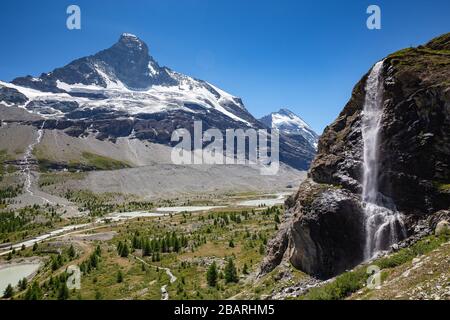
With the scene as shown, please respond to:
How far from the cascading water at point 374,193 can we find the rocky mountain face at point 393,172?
1.37ft

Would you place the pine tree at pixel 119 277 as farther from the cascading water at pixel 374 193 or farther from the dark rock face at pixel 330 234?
the cascading water at pixel 374 193

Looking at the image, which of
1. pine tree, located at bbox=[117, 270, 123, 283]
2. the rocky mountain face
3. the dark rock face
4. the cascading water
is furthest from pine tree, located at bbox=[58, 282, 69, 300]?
the cascading water

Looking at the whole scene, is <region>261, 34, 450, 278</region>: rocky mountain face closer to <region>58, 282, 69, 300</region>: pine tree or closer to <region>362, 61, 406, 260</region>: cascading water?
<region>362, 61, 406, 260</region>: cascading water

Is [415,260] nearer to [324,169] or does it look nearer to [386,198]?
[386,198]

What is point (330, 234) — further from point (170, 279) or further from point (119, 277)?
point (119, 277)

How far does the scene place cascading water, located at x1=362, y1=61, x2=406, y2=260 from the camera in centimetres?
3319

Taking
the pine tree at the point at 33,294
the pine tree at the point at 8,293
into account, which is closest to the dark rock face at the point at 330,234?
the pine tree at the point at 33,294

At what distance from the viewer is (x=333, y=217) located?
116ft

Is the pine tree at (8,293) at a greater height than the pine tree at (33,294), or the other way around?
the pine tree at (33,294)

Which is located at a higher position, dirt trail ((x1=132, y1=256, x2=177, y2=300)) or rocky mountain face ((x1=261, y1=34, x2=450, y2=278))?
rocky mountain face ((x1=261, y1=34, x2=450, y2=278))

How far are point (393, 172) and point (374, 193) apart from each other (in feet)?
8.12

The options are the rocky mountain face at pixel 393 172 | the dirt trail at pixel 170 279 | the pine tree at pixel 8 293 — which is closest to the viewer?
the rocky mountain face at pixel 393 172

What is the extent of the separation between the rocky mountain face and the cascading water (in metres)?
0.42

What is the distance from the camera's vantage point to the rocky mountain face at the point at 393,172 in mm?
32594
